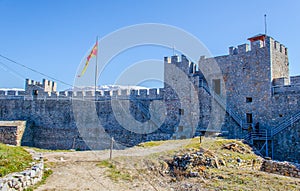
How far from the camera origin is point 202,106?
2042 cm

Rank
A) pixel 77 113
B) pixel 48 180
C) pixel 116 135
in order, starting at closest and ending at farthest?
pixel 48 180 < pixel 116 135 < pixel 77 113

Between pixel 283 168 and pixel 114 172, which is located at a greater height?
pixel 114 172

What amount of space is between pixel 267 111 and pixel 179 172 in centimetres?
1015

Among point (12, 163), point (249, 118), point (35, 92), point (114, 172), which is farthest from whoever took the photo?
point (35, 92)

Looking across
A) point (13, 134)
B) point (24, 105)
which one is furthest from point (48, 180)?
point (24, 105)

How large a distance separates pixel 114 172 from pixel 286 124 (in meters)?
11.8

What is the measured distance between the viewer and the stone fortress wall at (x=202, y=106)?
17.2m

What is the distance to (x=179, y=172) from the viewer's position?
10.4 metres

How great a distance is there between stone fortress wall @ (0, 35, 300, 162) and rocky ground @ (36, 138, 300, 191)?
494 centimetres

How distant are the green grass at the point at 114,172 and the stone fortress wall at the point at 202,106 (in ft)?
32.1

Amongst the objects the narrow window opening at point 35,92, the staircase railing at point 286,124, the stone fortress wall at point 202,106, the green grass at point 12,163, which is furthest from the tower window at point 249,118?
the narrow window opening at point 35,92

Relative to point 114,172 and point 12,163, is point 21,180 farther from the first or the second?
point 114,172

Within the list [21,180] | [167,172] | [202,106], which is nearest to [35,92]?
[202,106]

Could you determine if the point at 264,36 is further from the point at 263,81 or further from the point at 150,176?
the point at 150,176
